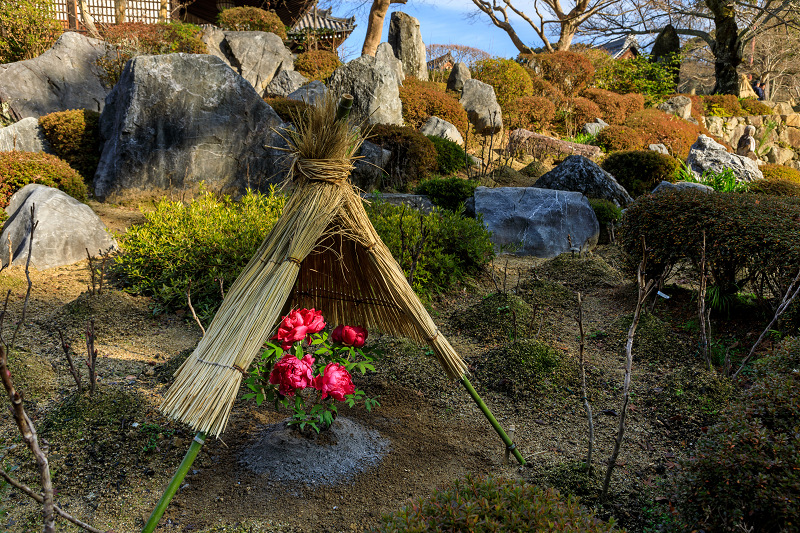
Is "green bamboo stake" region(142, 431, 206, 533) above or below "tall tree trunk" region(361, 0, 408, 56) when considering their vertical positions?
below

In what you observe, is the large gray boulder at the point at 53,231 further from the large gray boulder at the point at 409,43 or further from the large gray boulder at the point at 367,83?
the large gray boulder at the point at 409,43

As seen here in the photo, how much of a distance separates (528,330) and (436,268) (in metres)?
1.34

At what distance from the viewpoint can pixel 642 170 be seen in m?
10.7

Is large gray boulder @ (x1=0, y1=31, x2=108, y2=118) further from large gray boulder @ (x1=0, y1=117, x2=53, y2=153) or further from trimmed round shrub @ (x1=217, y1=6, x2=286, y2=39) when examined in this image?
trimmed round shrub @ (x1=217, y1=6, x2=286, y2=39)

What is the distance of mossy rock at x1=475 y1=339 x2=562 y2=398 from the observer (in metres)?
3.62

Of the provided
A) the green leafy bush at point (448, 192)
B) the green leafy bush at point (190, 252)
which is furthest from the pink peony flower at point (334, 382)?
the green leafy bush at point (448, 192)

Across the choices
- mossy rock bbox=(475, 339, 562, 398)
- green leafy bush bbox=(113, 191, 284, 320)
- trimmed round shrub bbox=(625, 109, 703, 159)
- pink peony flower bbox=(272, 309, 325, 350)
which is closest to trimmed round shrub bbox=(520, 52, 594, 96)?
trimmed round shrub bbox=(625, 109, 703, 159)

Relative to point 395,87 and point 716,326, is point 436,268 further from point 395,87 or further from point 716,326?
point 395,87

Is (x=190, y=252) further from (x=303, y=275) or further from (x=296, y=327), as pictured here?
(x=296, y=327)

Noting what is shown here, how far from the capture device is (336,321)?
3.12 meters

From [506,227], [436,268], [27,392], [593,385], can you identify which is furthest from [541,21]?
[27,392]

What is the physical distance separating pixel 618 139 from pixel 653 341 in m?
10.7

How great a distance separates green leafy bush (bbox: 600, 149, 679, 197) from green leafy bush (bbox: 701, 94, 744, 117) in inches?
416

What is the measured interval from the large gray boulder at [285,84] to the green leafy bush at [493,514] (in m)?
13.0
